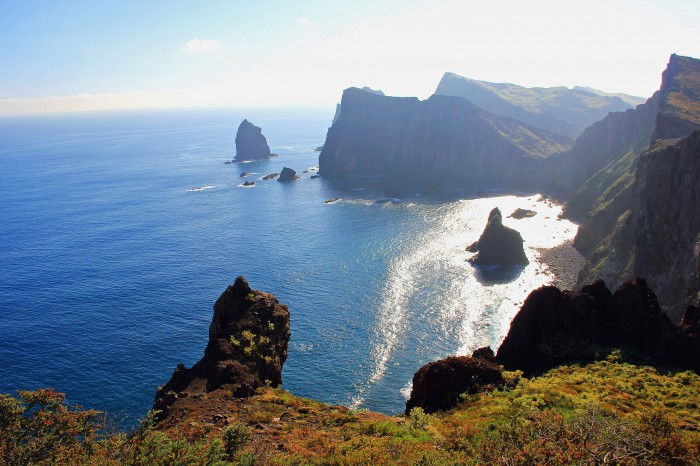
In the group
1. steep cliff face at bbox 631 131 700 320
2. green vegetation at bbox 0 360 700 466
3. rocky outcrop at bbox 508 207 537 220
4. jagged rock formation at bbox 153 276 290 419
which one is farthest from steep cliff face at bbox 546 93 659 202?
jagged rock formation at bbox 153 276 290 419

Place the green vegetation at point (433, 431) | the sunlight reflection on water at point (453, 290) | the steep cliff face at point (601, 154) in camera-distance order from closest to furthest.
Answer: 1. the green vegetation at point (433, 431)
2. the sunlight reflection on water at point (453, 290)
3. the steep cliff face at point (601, 154)

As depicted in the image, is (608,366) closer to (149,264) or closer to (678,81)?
(149,264)

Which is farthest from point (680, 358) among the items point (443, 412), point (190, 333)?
point (190, 333)

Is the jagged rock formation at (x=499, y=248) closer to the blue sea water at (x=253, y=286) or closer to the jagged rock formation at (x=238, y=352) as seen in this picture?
the blue sea water at (x=253, y=286)

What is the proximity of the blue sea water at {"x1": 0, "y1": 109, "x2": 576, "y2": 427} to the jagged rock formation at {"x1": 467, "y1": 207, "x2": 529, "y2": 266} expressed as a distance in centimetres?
424

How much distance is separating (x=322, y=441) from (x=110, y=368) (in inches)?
2287

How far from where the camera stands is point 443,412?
110ft

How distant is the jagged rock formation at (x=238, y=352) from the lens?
37625 millimetres

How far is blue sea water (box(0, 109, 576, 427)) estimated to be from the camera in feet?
238

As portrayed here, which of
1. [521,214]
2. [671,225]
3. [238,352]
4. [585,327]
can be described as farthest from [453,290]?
[521,214]

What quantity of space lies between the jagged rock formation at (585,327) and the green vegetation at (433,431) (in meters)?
4.04

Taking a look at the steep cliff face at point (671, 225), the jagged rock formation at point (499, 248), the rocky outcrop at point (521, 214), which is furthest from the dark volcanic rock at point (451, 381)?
the rocky outcrop at point (521, 214)

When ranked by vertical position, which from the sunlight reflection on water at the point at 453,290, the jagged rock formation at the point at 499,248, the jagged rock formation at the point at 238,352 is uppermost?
the jagged rock formation at the point at 238,352

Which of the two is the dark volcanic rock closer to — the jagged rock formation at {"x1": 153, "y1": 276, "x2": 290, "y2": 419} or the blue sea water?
the jagged rock formation at {"x1": 153, "y1": 276, "x2": 290, "y2": 419}
